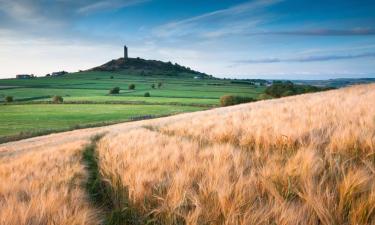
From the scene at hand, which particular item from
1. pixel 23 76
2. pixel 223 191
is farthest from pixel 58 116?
pixel 23 76

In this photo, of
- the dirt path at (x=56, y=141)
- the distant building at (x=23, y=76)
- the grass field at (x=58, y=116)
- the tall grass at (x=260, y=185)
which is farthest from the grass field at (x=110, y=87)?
the tall grass at (x=260, y=185)

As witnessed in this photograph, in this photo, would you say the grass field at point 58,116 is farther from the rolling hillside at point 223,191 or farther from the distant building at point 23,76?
the distant building at point 23,76

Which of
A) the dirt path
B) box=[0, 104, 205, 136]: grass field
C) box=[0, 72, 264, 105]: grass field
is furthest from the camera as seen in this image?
box=[0, 72, 264, 105]: grass field

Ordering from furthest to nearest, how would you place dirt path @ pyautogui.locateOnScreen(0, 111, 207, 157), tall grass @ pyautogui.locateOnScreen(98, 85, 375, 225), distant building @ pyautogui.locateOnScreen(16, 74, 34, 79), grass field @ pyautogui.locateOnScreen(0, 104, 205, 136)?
1. distant building @ pyautogui.locateOnScreen(16, 74, 34, 79)
2. grass field @ pyautogui.locateOnScreen(0, 104, 205, 136)
3. dirt path @ pyautogui.locateOnScreen(0, 111, 207, 157)
4. tall grass @ pyautogui.locateOnScreen(98, 85, 375, 225)

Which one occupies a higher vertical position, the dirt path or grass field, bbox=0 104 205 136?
the dirt path

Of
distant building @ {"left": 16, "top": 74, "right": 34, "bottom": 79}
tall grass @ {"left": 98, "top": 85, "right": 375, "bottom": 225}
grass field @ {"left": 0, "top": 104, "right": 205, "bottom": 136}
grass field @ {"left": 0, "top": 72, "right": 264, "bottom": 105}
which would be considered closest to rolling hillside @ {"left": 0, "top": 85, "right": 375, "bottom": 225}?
tall grass @ {"left": 98, "top": 85, "right": 375, "bottom": 225}

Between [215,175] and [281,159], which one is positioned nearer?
[215,175]

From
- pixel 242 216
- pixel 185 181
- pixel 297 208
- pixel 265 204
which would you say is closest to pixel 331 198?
pixel 297 208

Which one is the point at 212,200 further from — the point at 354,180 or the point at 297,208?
the point at 354,180

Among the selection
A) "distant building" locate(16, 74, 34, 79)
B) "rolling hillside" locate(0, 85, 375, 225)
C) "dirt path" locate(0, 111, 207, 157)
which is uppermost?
"distant building" locate(16, 74, 34, 79)

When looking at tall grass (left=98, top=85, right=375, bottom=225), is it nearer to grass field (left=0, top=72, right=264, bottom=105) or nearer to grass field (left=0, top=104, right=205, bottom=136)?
grass field (left=0, top=104, right=205, bottom=136)

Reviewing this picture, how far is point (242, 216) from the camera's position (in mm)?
2057

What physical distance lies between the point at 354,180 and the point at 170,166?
192 cm

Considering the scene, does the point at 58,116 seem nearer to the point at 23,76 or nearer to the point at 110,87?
the point at 110,87
